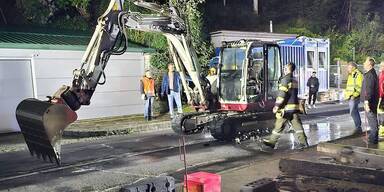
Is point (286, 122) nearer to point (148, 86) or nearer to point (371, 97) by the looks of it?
point (371, 97)

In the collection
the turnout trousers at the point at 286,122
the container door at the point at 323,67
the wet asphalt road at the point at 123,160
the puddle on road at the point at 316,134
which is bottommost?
the wet asphalt road at the point at 123,160

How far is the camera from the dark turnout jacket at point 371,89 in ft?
30.3

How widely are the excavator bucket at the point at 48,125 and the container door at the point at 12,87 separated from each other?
760cm

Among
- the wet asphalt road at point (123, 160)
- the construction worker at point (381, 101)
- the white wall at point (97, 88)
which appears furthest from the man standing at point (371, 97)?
the white wall at point (97, 88)

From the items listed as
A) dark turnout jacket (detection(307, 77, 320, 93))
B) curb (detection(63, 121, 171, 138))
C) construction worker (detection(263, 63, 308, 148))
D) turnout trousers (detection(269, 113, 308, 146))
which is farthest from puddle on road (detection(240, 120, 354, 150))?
dark turnout jacket (detection(307, 77, 320, 93))

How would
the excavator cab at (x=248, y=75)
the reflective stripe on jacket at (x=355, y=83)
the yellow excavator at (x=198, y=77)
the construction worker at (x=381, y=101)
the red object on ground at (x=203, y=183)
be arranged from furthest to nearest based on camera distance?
the excavator cab at (x=248, y=75) < the reflective stripe on jacket at (x=355, y=83) < the construction worker at (x=381, y=101) < the yellow excavator at (x=198, y=77) < the red object on ground at (x=203, y=183)

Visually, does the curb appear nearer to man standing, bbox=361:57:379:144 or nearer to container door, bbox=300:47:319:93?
man standing, bbox=361:57:379:144

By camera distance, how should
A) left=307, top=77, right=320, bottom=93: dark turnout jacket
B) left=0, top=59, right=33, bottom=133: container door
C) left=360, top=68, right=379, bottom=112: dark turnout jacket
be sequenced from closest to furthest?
left=360, top=68, right=379, bottom=112: dark turnout jacket
left=0, top=59, right=33, bottom=133: container door
left=307, top=77, right=320, bottom=93: dark turnout jacket

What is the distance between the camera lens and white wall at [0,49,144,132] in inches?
572

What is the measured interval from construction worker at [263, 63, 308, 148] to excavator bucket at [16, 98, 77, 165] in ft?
14.6

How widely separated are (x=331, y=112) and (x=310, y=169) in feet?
37.8

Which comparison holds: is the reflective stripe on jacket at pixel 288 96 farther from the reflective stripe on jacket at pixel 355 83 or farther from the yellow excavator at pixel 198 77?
the reflective stripe on jacket at pixel 355 83

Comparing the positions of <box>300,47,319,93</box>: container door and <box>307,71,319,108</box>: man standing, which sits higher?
<box>300,47,319,93</box>: container door

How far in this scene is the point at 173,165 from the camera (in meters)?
8.67
